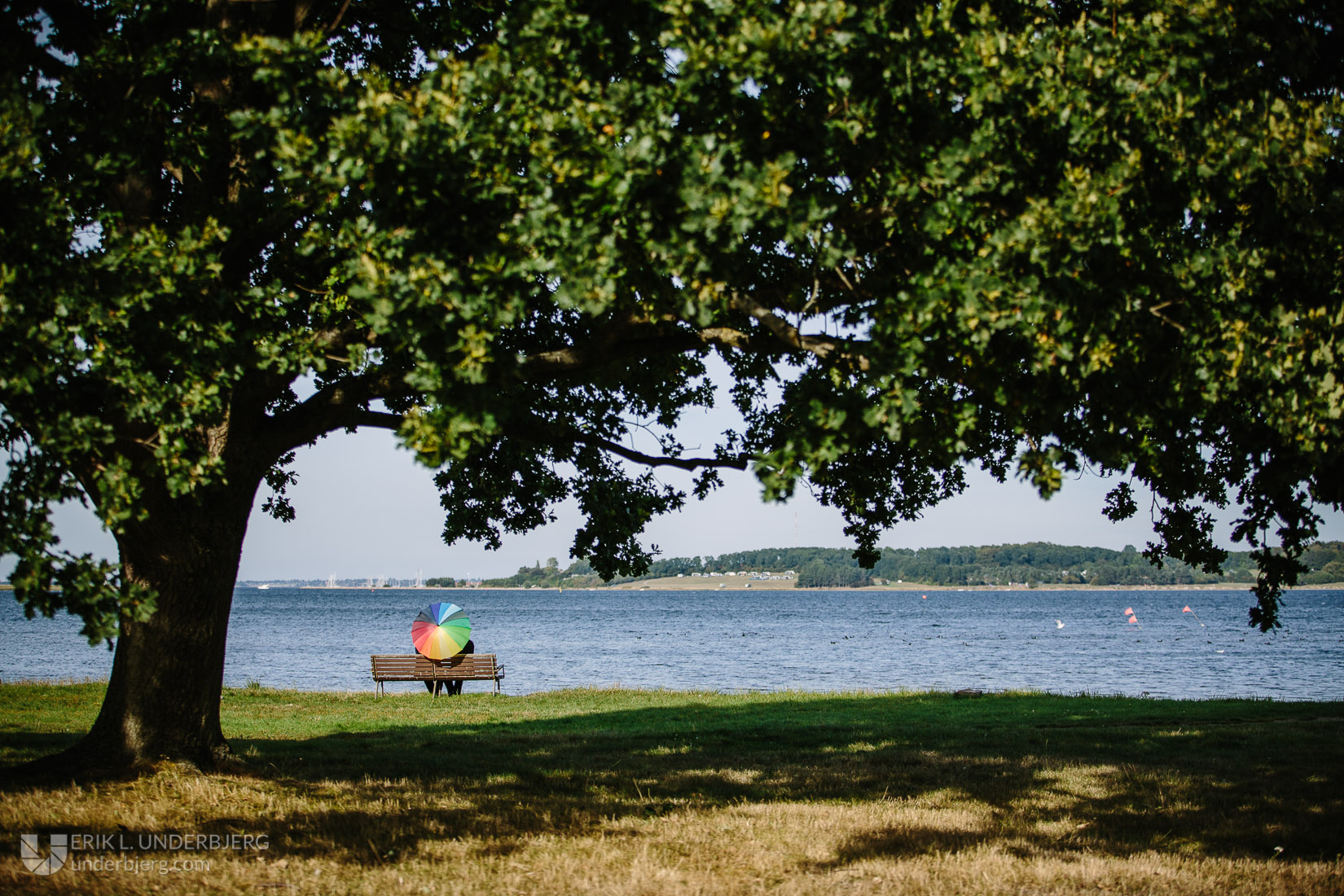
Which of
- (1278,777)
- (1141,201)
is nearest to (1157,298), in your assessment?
(1141,201)

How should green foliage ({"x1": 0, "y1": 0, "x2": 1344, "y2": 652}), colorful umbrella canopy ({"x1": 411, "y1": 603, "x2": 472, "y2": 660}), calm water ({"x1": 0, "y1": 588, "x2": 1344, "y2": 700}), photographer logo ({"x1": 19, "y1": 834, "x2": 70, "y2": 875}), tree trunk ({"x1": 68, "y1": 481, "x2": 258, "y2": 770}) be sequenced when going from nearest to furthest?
1. green foliage ({"x1": 0, "y1": 0, "x2": 1344, "y2": 652})
2. photographer logo ({"x1": 19, "y1": 834, "x2": 70, "y2": 875})
3. tree trunk ({"x1": 68, "y1": 481, "x2": 258, "y2": 770})
4. colorful umbrella canopy ({"x1": 411, "y1": 603, "x2": 472, "y2": 660})
5. calm water ({"x1": 0, "y1": 588, "x2": 1344, "y2": 700})

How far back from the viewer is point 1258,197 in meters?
6.59

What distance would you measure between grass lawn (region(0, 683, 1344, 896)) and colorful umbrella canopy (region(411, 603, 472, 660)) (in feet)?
26.4

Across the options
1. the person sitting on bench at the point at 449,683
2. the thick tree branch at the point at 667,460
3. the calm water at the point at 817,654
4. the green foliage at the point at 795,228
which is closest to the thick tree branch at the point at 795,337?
the green foliage at the point at 795,228

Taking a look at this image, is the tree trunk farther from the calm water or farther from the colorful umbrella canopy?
the colorful umbrella canopy

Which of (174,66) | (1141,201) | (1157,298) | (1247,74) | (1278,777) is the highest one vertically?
(174,66)

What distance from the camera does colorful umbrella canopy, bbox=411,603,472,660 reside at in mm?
24531

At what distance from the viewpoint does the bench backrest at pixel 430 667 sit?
24.8 m

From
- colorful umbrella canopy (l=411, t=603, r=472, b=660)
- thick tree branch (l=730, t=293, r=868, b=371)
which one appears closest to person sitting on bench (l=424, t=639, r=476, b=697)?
colorful umbrella canopy (l=411, t=603, r=472, b=660)

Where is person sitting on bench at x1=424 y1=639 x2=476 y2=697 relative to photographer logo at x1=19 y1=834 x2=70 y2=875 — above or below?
below

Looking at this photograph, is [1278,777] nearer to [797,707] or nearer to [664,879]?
[664,879]

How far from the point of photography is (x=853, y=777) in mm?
11461

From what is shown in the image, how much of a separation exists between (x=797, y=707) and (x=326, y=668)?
27.3 m

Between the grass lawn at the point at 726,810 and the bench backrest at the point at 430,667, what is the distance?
833 cm
